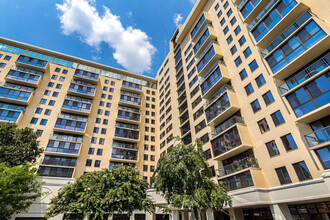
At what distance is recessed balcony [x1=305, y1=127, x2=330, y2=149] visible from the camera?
563 inches

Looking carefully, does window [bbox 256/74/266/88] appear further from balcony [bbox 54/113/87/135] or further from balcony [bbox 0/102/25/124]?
balcony [bbox 0/102/25/124]

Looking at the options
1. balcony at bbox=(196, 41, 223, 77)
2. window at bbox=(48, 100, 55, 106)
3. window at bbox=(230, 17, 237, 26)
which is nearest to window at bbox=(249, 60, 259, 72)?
balcony at bbox=(196, 41, 223, 77)

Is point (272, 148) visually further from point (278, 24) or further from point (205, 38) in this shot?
point (205, 38)

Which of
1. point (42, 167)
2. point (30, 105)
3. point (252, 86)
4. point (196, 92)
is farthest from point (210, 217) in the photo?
point (30, 105)

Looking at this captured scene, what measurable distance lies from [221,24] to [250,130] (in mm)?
20692

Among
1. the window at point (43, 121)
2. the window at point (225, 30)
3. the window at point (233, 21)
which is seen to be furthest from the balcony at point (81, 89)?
the window at point (233, 21)

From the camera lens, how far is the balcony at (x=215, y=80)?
2688 cm

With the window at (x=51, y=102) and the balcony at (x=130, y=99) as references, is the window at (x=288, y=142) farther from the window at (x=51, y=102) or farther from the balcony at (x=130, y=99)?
the window at (x=51, y=102)

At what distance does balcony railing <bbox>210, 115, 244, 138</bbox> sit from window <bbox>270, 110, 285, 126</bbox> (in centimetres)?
416

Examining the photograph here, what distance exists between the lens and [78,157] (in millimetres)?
38938

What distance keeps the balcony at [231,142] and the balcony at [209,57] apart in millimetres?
12902

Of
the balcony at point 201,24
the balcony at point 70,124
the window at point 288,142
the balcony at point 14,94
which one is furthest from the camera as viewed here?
the balcony at point 70,124

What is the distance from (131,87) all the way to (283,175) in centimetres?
4472

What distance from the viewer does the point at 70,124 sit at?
41.0 metres
